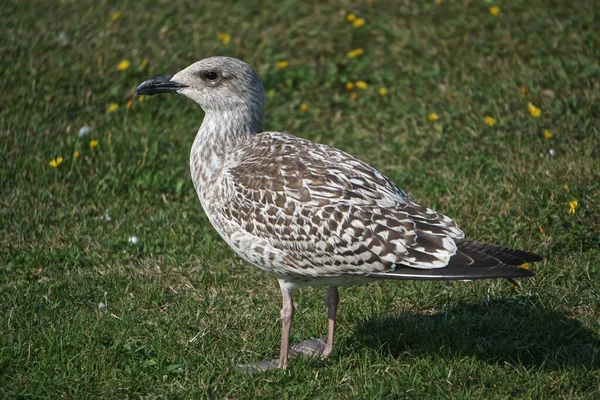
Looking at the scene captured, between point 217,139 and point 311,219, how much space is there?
1105 mm

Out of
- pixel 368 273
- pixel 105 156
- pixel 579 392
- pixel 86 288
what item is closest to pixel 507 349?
pixel 579 392

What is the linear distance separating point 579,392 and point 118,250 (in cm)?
358

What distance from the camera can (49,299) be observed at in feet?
18.7

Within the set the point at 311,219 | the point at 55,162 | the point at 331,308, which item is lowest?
the point at 55,162

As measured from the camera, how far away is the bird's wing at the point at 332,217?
460cm

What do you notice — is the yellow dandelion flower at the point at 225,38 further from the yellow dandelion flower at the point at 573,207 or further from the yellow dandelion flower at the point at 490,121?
the yellow dandelion flower at the point at 573,207

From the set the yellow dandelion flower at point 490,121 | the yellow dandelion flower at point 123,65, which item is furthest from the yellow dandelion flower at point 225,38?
the yellow dandelion flower at point 490,121

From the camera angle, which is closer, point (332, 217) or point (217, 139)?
point (332, 217)

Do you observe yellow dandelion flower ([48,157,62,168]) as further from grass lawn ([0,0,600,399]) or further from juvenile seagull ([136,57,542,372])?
juvenile seagull ([136,57,542,372])

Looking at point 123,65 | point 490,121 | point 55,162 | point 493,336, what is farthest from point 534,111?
point 55,162

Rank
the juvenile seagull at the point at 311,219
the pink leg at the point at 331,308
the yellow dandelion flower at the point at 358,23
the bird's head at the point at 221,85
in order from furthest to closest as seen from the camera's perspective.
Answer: the yellow dandelion flower at the point at 358,23, the bird's head at the point at 221,85, the pink leg at the point at 331,308, the juvenile seagull at the point at 311,219

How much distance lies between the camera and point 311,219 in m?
4.76

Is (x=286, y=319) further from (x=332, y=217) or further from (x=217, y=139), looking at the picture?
(x=217, y=139)

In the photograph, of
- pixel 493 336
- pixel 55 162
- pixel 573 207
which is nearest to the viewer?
pixel 493 336
